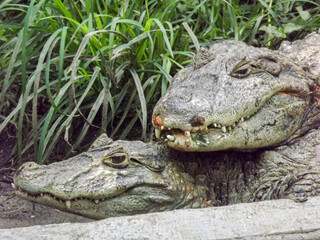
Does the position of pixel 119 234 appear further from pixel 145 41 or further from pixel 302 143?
pixel 145 41

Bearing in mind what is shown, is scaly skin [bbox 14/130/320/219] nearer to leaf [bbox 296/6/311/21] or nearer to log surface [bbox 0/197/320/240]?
log surface [bbox 0/197/320/240]

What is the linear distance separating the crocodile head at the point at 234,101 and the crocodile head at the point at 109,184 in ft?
0.81

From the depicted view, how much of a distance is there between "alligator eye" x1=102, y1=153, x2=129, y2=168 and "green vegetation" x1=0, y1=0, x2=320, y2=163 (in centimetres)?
70

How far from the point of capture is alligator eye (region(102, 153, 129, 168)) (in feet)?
11.4

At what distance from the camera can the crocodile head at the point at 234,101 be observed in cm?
333

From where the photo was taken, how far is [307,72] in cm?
399

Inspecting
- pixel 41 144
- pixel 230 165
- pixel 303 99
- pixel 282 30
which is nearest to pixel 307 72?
pixel 303 99

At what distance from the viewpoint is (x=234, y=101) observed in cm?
343

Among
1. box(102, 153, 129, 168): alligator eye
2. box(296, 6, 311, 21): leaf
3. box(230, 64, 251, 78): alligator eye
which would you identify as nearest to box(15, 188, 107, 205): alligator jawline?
box(102, 153, 129, 168): alligator eye

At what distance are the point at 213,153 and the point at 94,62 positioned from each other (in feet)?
4.22

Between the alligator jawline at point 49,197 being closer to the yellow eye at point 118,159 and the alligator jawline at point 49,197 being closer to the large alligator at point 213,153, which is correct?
the large alligator at point 213,153

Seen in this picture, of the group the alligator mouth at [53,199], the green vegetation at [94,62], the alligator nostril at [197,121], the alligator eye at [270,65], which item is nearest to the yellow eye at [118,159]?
the alligator mouth at [53,199]

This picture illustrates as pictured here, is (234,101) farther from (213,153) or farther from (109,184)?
(109,184)

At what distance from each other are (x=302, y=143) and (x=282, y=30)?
1.49 m
